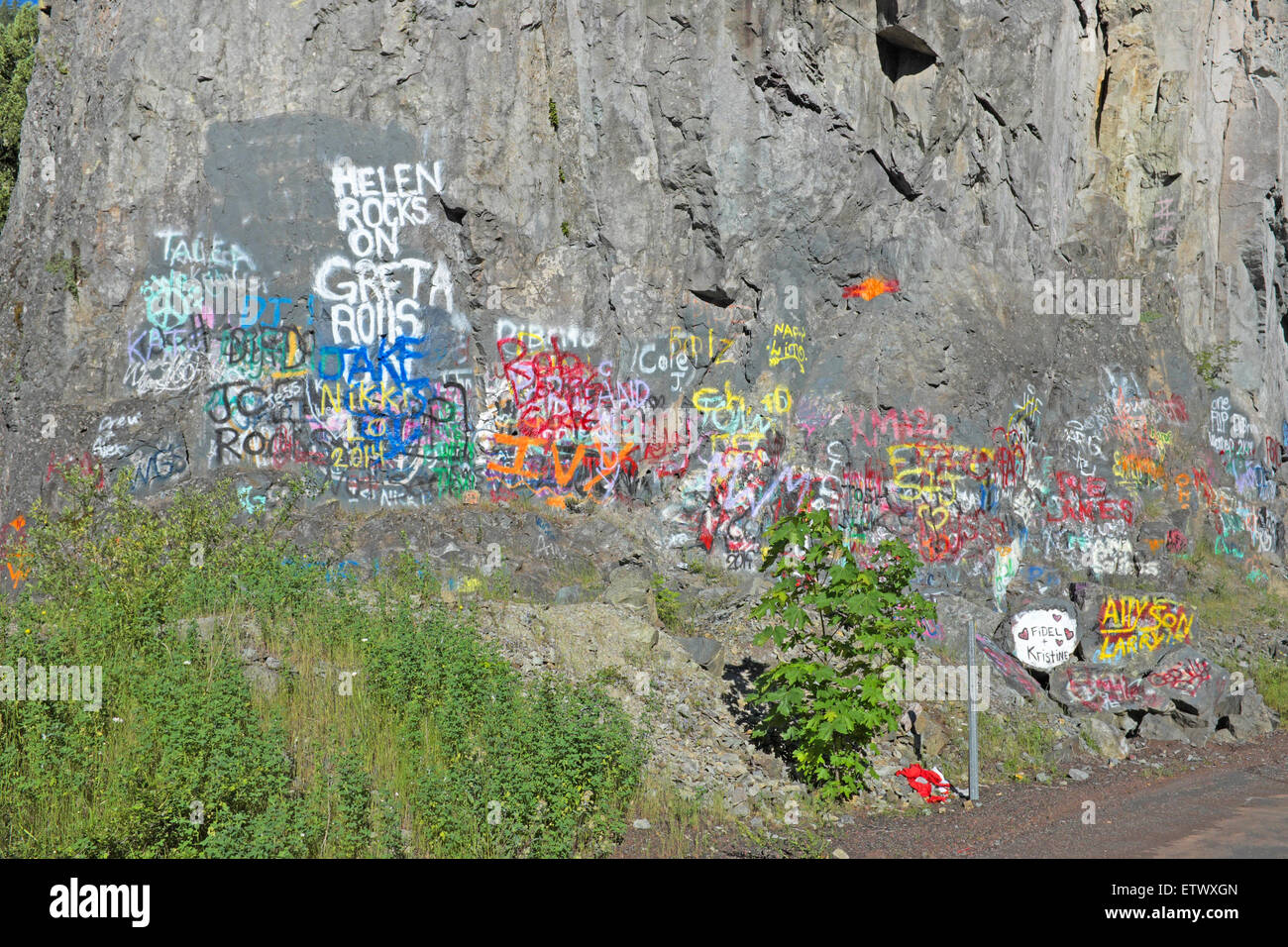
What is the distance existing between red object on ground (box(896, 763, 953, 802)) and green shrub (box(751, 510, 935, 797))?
1.65 feet

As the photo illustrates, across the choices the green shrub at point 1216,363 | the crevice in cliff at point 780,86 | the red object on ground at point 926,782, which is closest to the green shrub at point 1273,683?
the red object on ground at point 926,782

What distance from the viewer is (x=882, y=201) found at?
1488cm

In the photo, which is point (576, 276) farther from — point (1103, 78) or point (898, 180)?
point (1103, 78)

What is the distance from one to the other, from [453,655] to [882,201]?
950 cm

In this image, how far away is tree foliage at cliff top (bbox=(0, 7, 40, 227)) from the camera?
19.5 metres

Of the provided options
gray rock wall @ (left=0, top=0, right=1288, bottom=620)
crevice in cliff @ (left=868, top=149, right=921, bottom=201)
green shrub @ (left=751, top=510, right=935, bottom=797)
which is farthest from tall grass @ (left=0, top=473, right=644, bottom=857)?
crevice in cliff @ (left=868, top=149, right=921, bottom=201)

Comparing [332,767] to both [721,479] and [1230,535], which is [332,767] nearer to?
[721,479]

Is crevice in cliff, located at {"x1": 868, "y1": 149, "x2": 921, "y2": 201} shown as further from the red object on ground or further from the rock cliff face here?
the red object on ground

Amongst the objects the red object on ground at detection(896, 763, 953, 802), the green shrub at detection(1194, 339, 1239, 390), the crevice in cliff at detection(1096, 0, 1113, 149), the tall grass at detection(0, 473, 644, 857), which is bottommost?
the red object on ground at detection(896, 763, 953, 802)

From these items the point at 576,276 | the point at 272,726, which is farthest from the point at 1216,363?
the point at 272,726

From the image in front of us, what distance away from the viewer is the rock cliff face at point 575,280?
43.8 feet

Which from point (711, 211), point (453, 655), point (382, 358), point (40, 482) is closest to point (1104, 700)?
point (453, 655)

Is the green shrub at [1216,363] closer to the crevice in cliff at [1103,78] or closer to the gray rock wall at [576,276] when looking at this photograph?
the gray rock wall at [576,276]

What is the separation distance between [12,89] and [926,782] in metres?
20.1
